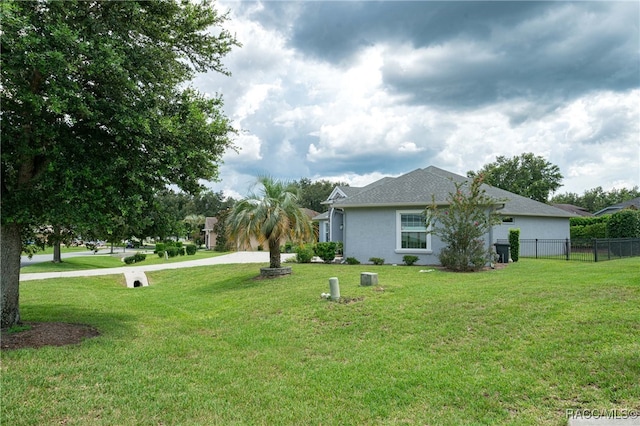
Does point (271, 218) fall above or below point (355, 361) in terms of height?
above

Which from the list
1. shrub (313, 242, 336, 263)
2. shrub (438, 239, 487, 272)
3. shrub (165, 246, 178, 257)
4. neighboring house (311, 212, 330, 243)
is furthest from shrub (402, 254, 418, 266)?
shrub (165, 246, 178, 257)

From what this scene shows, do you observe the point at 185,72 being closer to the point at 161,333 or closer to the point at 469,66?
the point at 161,333

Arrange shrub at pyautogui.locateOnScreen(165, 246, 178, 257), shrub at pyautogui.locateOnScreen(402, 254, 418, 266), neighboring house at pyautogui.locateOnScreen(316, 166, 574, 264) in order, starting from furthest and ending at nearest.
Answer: shrub at pyautogui.locateOnScreen(165, 246, 178, 257)
neighboring house at pyautogui.locateOnScreen(316, 166, 574, 264)
shrub at pyautogui.locateOnScreen(402, 254, 418, 266)

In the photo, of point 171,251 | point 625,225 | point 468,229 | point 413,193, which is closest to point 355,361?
point 468,229

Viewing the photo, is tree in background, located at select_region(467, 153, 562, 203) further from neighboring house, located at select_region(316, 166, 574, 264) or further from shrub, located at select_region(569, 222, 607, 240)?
neighboring house, located at select_region(316, 166, 574, 264)

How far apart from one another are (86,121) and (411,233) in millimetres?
13122

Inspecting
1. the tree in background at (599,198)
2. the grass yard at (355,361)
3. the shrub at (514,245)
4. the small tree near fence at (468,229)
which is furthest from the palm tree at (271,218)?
the tree in background at (599,198)

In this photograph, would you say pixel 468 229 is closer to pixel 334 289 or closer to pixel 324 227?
pixel 334 289

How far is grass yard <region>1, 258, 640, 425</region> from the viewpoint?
3.97 meters

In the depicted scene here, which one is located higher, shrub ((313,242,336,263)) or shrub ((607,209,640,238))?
shrub ((607,209,640,238))

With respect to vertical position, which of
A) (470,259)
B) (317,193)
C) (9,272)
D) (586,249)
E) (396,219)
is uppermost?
(317,193)

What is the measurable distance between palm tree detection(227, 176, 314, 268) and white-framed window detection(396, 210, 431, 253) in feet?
15.9

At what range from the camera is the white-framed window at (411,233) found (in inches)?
646

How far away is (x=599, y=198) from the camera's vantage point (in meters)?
66.1
